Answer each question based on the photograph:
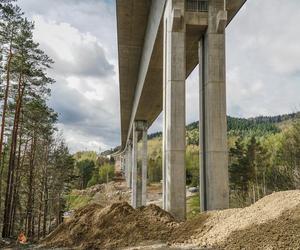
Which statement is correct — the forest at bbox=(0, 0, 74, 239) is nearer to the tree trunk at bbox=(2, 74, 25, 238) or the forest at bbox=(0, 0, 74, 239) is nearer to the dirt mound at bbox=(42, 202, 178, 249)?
the tree trunk at bbox=(2, 74, 25, 238)

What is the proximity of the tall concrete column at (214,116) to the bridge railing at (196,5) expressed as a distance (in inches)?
8.2

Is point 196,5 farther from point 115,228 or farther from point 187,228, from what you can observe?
point 115,228

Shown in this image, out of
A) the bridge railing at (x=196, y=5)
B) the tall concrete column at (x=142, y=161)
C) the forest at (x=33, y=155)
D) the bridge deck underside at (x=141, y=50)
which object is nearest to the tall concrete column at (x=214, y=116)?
the bridge railing at (x=196, y=5)

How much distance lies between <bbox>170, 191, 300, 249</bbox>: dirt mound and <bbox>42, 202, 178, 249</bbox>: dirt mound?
2.83ft

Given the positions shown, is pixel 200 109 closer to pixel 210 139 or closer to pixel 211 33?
pixel 210 139

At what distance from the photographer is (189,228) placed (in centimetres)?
935

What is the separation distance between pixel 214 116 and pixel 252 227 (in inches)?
227

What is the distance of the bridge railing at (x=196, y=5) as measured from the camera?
13.7m

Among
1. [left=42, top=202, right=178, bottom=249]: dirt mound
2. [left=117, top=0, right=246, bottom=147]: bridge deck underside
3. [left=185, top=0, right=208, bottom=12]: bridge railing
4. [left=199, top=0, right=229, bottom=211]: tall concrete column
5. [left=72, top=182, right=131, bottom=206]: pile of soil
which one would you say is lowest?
[left=72, top=182, right=131, bottom=206]: pile of soil

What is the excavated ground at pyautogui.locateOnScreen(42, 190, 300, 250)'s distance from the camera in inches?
283

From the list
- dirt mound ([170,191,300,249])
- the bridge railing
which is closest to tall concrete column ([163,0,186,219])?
the bridge railing

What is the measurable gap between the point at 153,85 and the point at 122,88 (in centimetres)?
938

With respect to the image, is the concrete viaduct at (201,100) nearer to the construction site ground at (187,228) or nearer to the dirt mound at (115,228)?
the dirt mound at (115,228)

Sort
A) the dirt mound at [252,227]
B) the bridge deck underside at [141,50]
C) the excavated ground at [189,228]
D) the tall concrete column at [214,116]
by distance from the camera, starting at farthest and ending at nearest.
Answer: the bridge deck underside at [141,50]
the tall concrete column at [214,116]
the excavated ground at [189,228]
the dirt mound at [252,227]
